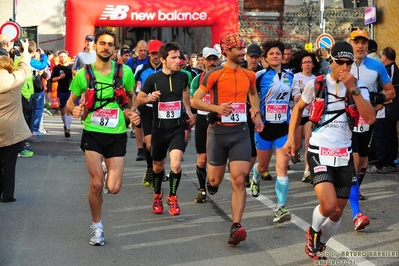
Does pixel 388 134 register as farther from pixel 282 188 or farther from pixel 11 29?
pixel 11 29

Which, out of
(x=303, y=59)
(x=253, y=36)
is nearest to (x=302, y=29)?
(x=253, y=36)

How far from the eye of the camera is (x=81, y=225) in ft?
28.9

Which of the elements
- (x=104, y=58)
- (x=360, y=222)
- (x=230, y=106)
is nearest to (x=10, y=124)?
(x=104, y=58)

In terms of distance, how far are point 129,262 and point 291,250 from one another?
1.55 metres

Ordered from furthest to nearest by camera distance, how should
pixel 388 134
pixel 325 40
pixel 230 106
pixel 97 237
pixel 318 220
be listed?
1. pixel 325 40
2. pixel 388 134
3. pixel 230 106
4. pixel 97 237
5. pixel 318 220

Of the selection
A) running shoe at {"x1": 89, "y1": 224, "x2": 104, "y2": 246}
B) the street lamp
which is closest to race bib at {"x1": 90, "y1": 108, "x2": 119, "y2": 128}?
running shoe at {"x1": 89, "y1": 224, "x2": 104, "y2": 246}

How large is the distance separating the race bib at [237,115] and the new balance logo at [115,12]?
17.6 m

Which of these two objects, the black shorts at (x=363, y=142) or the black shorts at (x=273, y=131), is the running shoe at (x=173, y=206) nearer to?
the black shorts at (x=273, y=131)

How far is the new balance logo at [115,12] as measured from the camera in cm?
2516

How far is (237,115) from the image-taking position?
26.7 feet

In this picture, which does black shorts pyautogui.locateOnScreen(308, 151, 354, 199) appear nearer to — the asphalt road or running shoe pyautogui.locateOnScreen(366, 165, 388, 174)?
the asphalt road

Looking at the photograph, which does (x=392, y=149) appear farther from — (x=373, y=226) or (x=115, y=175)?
(x=115, y=175)

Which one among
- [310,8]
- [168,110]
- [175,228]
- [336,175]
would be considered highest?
[310,8]

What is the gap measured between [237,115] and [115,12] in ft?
58.1
